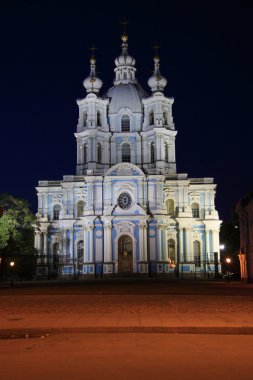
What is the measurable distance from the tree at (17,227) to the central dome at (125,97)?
23.2 meters

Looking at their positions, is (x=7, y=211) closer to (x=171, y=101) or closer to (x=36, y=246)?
(x=36, y=246)

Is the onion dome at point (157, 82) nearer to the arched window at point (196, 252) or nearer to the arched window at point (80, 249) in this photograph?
the arched window at point (196, 252)

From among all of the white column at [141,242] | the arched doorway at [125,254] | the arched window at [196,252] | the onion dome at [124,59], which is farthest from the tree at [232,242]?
the onion dome at [124,59]

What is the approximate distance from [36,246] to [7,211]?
48.0ft

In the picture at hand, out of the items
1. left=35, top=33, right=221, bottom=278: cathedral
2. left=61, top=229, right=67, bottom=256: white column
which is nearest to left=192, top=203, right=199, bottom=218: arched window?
left=35, top=33, right=221, bottom=278: cathedral

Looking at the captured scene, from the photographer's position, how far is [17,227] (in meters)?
61.2

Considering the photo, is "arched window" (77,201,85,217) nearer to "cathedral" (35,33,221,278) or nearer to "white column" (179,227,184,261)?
"cathedral" (35,33,221,278)

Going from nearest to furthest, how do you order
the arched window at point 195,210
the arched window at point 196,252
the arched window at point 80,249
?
the arched window at point 196,252 → the arched window at point 80,249 → the arched window at point 195,210

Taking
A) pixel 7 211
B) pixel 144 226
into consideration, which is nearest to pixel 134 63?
pixel 144 226

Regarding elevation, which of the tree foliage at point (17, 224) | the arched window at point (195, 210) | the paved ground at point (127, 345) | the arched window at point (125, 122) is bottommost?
the paved ground at point (127, 345)

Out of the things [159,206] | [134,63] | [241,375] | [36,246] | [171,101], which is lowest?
[241,375]

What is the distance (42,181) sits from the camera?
75000 millimetres

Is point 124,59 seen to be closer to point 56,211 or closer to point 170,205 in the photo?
point 170,205

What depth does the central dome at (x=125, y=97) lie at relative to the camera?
3071 inches
